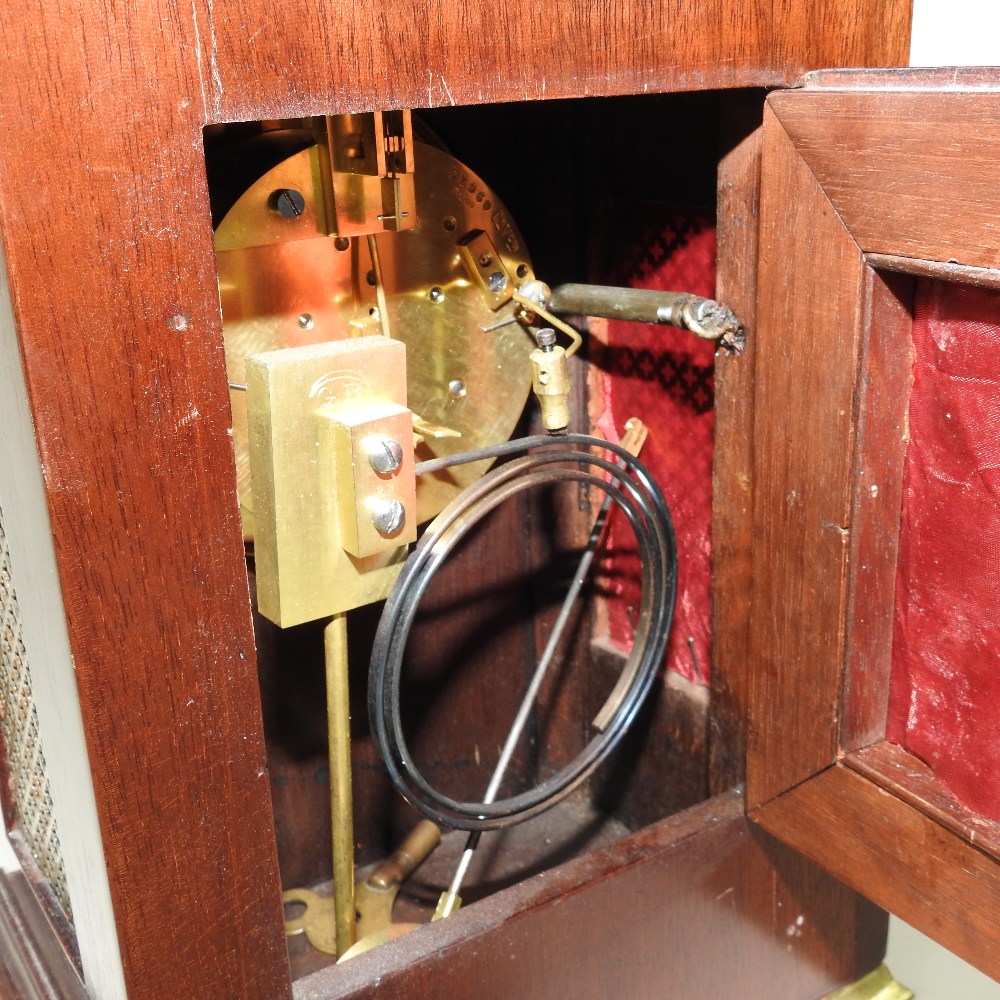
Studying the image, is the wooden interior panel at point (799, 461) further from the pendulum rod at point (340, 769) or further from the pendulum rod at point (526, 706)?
the pendulum rod at point (340, 769)

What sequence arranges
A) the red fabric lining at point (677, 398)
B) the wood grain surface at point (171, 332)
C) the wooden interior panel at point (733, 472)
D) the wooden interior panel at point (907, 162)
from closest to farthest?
the wood grain surface at point (171, 332)
the wooden interior panel at point (907, 162)
the wooden interior panel at point (733, 472)
the red fabric lining at point (677, 398)

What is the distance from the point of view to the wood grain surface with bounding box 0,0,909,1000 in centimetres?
58

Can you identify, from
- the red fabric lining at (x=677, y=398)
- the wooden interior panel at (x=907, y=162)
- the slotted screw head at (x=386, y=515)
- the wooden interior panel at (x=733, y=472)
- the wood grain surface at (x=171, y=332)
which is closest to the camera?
the wood grain surface at (x=171, y=332)

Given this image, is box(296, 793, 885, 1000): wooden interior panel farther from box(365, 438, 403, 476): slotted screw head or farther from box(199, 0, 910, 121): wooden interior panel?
box(199, 0, 910, 121): wooden interior panel

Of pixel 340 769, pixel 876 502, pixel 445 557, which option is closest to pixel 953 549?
pixel 876 502

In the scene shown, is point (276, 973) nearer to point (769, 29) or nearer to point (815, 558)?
point (815, 558)

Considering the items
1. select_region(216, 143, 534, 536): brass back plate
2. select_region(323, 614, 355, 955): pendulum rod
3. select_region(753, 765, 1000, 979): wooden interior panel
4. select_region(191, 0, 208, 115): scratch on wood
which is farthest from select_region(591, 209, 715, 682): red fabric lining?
select_region(191, 0, 208, 115): scratch on wood

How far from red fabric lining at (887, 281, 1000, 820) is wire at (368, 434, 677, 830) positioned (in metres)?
0.20

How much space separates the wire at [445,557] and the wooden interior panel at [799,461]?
8cm

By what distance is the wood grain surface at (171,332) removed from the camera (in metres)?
0.58

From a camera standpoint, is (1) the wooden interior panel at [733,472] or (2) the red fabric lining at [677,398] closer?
(1) the wooden interior panel at [733,472]

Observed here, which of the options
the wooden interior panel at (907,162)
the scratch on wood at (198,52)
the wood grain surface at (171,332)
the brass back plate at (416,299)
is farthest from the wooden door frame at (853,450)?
the scratch on wood at (198,52)

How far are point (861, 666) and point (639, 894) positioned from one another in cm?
25

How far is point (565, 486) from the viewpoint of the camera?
123 centimetres
